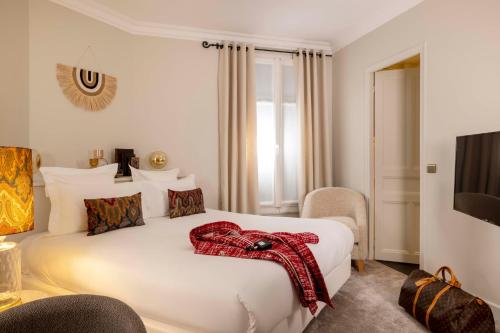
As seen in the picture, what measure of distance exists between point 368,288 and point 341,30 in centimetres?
295

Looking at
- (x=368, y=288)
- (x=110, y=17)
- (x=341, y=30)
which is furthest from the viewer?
(x=341, y=30)

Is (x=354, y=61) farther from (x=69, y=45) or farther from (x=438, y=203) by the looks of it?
(x=69, y=45)

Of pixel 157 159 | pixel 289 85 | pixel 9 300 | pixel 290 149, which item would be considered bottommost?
pixel 9 300

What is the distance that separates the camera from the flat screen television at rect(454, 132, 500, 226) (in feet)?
6.72

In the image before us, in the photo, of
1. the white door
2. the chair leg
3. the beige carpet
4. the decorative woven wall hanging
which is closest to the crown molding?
the decorative woven wall hanging

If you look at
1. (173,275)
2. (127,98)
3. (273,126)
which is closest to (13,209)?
(173,275)

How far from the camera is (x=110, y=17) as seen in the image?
11.3 ft

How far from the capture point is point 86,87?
10.7ft

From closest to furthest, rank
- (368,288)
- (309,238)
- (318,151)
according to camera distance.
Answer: (309,238)
(368,288)
(318,151)

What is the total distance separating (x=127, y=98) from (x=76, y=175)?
1.29m

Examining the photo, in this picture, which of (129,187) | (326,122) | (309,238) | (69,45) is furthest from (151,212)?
(326,122)

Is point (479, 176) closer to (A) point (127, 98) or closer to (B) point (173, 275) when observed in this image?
(B) point (173, 275)

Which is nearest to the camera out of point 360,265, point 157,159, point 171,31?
point 360,265

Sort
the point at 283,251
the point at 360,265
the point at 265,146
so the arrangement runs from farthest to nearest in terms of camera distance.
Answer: the point at 265,146, the point at 360,265, the point at 283,251
